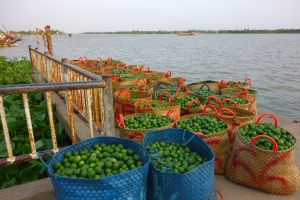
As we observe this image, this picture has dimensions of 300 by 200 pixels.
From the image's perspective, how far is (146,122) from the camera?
378 centimetres

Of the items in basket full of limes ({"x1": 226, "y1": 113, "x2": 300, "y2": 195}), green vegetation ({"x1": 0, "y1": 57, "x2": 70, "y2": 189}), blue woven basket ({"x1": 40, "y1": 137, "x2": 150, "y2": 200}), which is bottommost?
green vegetation ({"x1": 0, "y1": 57, "x2": 70, "y2": 189})

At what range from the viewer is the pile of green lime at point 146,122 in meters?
3.73

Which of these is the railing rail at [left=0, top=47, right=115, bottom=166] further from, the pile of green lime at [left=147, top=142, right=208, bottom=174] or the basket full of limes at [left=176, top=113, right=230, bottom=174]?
the basket full of limes at [left=176, top=113, right=230, bottom=174]

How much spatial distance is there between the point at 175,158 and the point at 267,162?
1.14 meters

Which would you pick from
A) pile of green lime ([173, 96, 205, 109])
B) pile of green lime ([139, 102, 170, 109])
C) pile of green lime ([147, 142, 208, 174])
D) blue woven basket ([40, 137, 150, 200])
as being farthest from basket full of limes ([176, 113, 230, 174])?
blue woven basket ([40, 137, 150, 200])

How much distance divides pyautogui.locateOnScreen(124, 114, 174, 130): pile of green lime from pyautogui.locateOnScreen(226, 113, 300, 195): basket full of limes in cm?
105

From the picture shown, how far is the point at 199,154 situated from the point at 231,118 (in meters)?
1.41

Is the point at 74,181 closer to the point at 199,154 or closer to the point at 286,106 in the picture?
the point at 199,154

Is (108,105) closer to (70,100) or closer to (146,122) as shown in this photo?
(70,100)

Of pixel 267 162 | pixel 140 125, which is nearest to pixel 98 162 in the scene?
pixel 140 125

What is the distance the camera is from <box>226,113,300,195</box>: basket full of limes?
10.0 feet

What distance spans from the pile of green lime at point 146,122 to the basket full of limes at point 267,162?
41.4 inches

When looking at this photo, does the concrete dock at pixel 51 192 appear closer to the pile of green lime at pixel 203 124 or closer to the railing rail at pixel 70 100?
the railing rail at pixel 70 100

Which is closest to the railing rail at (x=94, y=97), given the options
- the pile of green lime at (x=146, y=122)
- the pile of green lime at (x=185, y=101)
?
the pile of green lime at (x=146, y=122)
